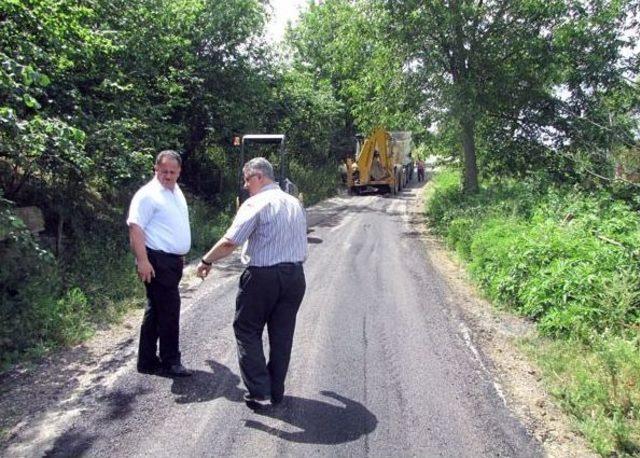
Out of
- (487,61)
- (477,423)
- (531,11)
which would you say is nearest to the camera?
(477,423)

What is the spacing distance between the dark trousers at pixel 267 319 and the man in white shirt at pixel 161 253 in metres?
0.85

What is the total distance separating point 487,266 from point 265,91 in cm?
1129

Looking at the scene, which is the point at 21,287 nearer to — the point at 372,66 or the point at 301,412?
the point at 301,412

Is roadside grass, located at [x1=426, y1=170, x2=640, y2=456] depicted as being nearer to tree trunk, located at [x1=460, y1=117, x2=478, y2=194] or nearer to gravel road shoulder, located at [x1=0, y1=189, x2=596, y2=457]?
gravel road shoulder, located at [x1=0, y1=189, x2=596, y2=457]

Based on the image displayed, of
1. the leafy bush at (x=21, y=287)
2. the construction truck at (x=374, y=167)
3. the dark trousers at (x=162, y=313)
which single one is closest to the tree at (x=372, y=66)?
the construction truck at (x=374, y=167)

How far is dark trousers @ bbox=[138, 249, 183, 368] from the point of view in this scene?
4.70 m

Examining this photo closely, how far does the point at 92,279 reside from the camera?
25.4 feet

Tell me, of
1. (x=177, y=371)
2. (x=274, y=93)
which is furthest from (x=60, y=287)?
(x=274, y=93)

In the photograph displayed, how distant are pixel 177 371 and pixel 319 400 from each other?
1292 millimetres

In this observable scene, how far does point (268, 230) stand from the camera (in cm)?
411

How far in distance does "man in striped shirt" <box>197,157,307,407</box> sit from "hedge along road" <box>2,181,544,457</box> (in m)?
0.30

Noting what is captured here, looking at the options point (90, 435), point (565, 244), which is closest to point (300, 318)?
point (90, 435)

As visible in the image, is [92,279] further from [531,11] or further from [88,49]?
[531,11]

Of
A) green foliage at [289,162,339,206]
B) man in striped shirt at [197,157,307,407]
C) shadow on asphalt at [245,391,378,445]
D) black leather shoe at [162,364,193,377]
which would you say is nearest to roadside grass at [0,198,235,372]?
black leather shoe at [162,364,193,377]
